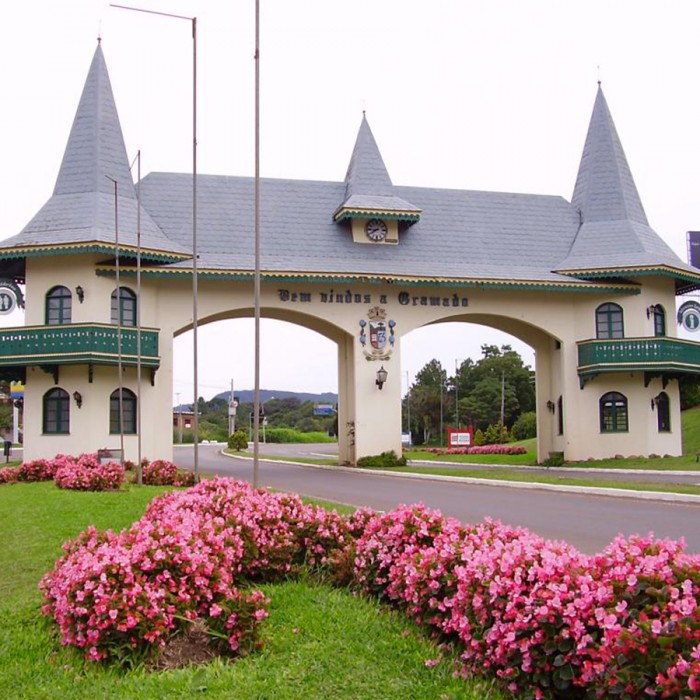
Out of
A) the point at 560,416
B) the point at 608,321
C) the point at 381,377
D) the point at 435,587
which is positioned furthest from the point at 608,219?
the point at 435,587

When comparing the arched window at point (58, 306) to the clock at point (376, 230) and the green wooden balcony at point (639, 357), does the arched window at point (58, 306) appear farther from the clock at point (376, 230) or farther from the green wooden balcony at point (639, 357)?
the green wooden balcony at point (639, 357)

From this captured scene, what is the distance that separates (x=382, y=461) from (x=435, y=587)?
23.3 m

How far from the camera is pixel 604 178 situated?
3381 cm

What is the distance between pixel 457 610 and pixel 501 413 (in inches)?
2589

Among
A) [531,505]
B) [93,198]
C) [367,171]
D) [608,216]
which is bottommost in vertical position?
[531,505]

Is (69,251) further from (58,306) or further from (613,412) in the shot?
(613,412)

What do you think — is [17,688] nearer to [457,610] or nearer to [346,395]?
[457,610]

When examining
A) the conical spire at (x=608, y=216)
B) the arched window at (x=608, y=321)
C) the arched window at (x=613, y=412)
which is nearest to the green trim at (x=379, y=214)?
the conical spire at (x=608, y=216)

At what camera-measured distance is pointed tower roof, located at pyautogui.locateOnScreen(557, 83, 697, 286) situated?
30.8 meters

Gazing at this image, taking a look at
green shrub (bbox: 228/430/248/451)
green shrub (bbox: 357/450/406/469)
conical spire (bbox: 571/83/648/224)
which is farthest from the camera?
green shrub (bbox: 228/430/248/451)

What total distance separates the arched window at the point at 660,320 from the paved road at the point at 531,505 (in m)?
12.3

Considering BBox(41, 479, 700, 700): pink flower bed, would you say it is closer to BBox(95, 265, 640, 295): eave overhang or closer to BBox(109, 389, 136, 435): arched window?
BBox(95, 265, 640, 295): eave overhang

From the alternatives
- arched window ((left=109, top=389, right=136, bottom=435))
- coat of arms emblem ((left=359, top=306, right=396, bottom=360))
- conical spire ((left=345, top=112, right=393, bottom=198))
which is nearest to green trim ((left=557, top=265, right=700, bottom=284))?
coat of arms emblem ((left=359, top=306, right=396, bottom=360))

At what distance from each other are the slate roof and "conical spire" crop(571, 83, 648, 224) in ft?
0.14
